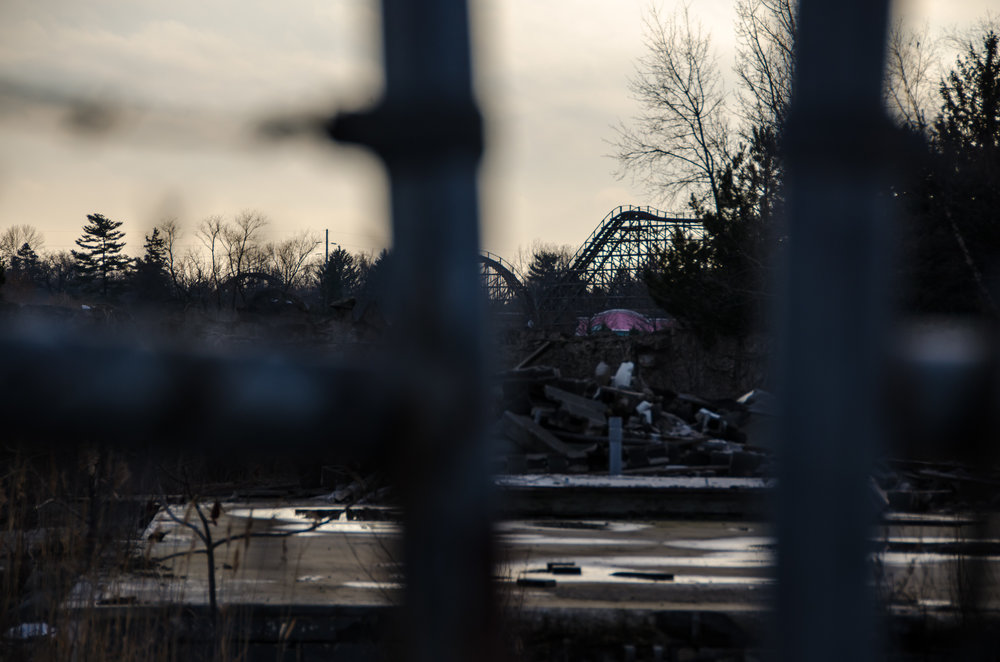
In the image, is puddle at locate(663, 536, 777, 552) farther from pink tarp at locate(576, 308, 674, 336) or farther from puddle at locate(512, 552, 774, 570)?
pink tarp at locate(576, 308, 674, 336)

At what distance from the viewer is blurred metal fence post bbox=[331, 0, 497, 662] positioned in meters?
0.64

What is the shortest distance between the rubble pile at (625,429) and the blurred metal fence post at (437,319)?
12.5 meters

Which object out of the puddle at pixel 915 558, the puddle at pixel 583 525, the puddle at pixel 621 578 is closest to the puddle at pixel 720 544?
the puddle at pixel 583 525

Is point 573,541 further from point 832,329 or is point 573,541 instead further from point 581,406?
point 832,329

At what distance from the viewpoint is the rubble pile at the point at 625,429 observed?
14352 mm

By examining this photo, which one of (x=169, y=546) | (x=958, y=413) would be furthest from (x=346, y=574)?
(x=958, y=413)

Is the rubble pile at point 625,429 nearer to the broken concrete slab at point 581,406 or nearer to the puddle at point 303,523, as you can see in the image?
the broken concrete slab at point 581,406

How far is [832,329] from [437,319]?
28cm

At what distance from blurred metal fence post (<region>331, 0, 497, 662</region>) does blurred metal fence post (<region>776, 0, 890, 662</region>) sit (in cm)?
23

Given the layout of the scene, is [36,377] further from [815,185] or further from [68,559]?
[68,559]

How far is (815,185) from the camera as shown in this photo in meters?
0.70

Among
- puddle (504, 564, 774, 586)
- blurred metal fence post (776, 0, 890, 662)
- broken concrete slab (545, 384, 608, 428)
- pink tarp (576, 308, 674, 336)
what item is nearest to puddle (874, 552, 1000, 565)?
puddle (504, 564, 774, 586)

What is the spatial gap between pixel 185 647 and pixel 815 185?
5110 millimetres

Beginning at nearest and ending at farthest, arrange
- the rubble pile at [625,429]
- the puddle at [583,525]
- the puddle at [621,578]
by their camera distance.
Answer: the puddle at [621,578], the puddle at [583,525], the rubble pile at [625,429]
